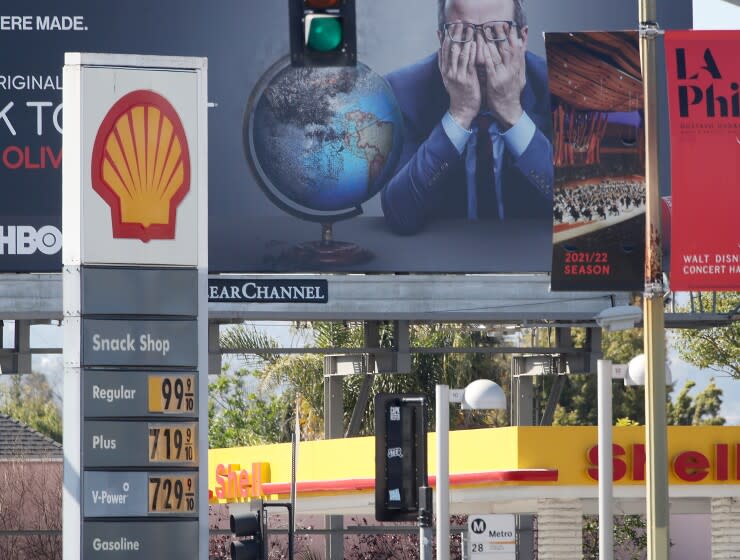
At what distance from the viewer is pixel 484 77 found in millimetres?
29312

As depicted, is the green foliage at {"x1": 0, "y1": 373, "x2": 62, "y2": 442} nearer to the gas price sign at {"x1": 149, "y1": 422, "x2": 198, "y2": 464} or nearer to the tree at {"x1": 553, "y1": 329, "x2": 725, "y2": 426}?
the tree at {"x1": 553, "y1": 329, "x2": 725, "y2": 426}

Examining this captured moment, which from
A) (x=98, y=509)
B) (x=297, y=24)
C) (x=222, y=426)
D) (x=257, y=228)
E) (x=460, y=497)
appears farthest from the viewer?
(x=222, y=426)

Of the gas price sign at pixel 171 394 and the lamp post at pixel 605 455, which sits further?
the lamp post at pixel 605 455

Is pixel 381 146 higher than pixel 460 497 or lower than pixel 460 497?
higher

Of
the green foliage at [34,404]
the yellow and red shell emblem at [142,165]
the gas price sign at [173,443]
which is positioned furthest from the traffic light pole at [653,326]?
the green foliage at [34,404]

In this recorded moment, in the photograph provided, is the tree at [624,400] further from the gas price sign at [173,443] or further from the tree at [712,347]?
the gas price sign at [173,443]

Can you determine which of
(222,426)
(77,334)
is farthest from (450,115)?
(222,426)

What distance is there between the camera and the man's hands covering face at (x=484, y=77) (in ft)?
95.9

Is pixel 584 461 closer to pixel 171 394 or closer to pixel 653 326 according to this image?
pixel 653 326

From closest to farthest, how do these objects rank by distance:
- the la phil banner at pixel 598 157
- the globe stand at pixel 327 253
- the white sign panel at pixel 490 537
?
1. the la phil banner at pixel 598 157
2. the white sign panel at pixel 490 537
3. the globe stand at pixel 327 253

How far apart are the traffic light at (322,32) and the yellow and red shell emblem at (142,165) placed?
2.39 metres

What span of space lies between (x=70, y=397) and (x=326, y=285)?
14.5m

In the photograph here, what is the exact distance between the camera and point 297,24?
12.8 metres

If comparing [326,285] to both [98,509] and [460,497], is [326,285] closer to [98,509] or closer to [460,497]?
[460,497]
